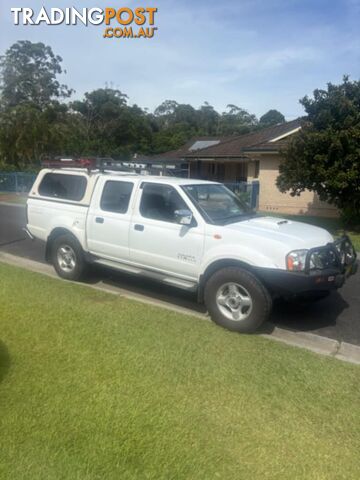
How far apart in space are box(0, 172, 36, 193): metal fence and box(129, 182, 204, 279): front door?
19.6 metres

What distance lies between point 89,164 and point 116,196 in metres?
0.90

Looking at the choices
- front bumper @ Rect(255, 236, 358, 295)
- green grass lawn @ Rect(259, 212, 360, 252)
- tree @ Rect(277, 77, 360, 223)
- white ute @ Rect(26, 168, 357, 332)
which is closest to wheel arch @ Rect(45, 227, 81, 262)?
white ute @ Rect(26, 168, 357, 332)

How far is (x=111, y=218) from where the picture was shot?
6.10 meters

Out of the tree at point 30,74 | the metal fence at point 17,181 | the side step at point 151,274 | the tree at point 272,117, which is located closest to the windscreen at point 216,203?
the side step at point 151,274

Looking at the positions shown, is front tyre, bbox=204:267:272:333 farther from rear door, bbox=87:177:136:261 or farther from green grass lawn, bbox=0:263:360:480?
rear door, bbox=87:177:136:261

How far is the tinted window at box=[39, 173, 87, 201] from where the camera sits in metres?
6.62

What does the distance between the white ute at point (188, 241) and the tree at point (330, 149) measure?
22.5ft

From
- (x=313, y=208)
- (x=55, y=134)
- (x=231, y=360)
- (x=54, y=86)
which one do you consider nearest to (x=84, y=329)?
(x=231, y=360)

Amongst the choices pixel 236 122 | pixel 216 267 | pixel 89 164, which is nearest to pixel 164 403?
pixel 216 267

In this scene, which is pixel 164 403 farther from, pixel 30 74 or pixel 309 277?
pixel 30 74

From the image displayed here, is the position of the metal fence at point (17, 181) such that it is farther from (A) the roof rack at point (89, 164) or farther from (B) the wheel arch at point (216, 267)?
(B) the wheel arch at point (216, 267)

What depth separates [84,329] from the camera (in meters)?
4.71

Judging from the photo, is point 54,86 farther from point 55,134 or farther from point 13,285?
point 13,285

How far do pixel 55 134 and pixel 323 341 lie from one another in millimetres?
27123
